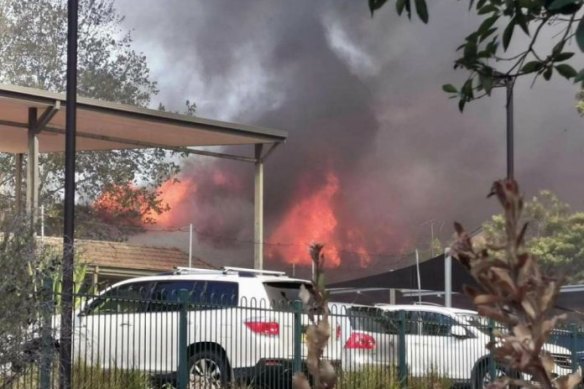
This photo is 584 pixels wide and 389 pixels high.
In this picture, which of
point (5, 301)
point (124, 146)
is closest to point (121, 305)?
point (5, 301)

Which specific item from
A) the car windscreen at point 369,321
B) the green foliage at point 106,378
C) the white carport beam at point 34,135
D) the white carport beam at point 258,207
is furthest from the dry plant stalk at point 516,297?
the white carport beam at point 258,207

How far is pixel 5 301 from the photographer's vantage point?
12.3 metres

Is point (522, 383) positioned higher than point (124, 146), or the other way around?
point (124, 146)

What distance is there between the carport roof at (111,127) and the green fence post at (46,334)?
10589mm

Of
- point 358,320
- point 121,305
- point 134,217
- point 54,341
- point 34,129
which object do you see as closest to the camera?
→ point 54,341

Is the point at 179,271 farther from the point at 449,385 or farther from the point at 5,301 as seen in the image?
the point at 5,301

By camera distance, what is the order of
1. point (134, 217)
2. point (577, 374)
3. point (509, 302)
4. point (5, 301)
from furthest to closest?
point (134, 217) < point (5, 301) < point (577, 374) < point (509, 302)

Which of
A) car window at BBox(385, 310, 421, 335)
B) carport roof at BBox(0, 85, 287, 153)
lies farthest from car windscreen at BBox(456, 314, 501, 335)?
carport roof at BBox(0, 85, 287, 153)

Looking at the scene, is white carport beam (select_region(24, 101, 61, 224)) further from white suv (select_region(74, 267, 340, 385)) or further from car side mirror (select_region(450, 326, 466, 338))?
car side mirror (select_region(450, 326, 466, 338))

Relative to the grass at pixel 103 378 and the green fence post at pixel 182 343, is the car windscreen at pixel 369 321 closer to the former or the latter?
the green fence post at pixel 182 343

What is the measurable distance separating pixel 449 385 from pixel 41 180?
34473 millimetres

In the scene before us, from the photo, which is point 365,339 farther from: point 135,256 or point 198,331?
point 135,256

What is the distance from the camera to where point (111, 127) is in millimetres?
28078

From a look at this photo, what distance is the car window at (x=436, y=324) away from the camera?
18.5 m
